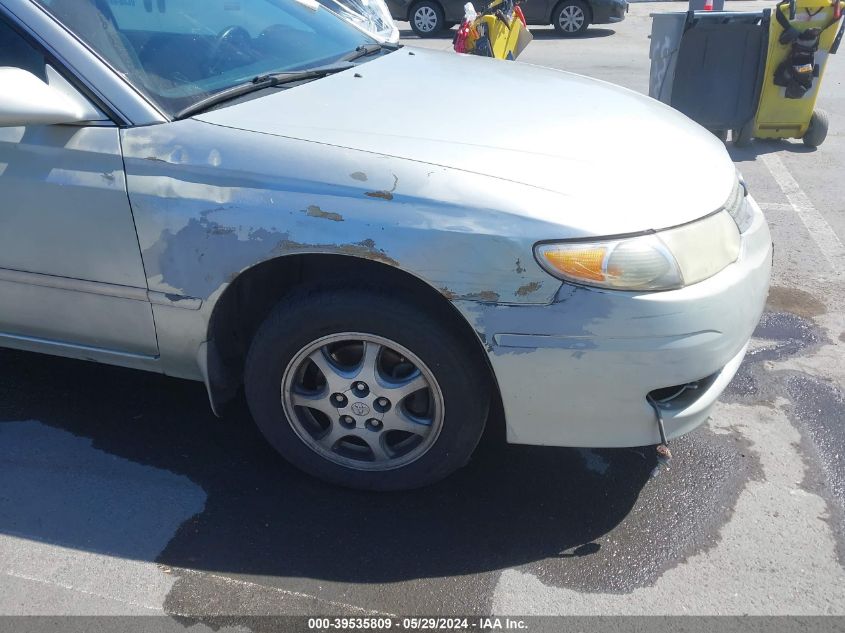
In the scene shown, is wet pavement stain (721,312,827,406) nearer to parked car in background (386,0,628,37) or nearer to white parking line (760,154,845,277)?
white parking line (760,154,845,277)

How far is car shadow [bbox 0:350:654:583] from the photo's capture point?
8.39 feet

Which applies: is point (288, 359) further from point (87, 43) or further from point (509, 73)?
point (509, 73)

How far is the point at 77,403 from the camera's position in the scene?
3303 millimetres

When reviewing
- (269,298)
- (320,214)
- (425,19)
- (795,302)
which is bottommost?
(425,19)

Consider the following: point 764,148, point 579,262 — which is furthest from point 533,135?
point 764,148

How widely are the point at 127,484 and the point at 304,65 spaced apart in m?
1.76

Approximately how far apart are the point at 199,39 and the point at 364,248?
51.1 inches

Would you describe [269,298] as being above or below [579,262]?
below

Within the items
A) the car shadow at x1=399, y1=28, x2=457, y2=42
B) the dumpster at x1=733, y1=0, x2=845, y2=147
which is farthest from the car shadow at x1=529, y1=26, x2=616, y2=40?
the dumpster at x1=733, y1=0, x2=845, y2=147

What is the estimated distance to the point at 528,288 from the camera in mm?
2266

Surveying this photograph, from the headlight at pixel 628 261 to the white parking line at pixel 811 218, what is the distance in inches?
107

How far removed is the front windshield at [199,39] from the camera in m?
2.63

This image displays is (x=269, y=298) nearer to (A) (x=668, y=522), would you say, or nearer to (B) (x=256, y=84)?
(B) (x=256, y=84)

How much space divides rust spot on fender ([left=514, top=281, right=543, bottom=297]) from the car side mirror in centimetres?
148
